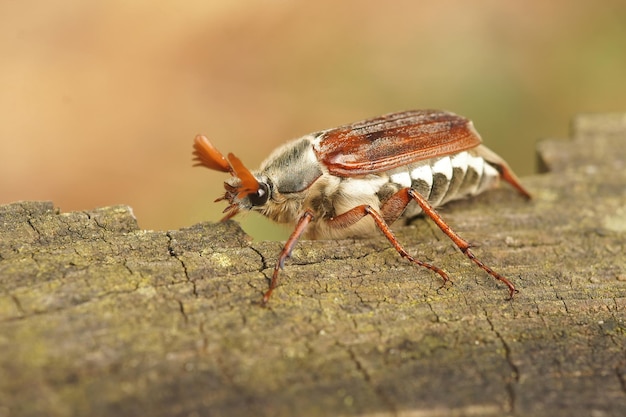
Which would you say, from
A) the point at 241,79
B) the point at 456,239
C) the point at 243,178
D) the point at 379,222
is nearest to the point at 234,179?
the point at 243,178

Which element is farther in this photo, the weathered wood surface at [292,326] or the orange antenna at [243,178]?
the orange antenna at [243,178]

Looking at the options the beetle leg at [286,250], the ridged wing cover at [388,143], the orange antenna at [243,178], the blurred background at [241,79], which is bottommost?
the beetle leg at [286,250]

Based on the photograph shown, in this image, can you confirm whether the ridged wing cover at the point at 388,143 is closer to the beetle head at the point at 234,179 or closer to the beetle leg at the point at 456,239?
the beetle leg at the point at 456,239

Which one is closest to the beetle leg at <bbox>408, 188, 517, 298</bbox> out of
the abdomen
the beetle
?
the beetle

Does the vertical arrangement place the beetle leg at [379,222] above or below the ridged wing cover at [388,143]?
below

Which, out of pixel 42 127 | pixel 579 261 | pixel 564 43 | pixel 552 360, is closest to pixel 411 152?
pixel 579 261

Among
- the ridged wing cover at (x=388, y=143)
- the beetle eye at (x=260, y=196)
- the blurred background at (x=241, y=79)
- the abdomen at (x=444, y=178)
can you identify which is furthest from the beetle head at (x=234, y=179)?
the blurred background at (x=241, y=79)

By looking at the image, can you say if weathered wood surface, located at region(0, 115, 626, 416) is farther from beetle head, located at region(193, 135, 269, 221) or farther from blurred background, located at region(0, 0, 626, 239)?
blurred background, located at region(0, 0, 626, 239)

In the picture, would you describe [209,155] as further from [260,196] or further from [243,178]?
[260,196]

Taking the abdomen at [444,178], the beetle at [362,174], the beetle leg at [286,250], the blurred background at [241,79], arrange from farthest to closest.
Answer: the blurred background at [241,79]
the abdomen at [444,178]
the beetle at [362,174]
the beetle leg at [286,250]
